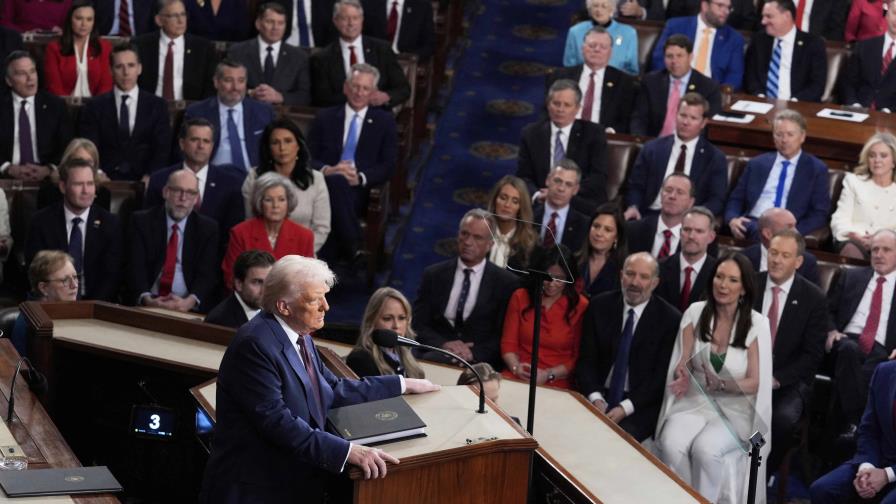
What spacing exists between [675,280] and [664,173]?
3.23ft

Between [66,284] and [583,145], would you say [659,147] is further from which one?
[66,284]

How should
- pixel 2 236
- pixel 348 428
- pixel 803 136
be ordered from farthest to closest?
pixel 803 136 < pixel 2 236 < pixel 348 428

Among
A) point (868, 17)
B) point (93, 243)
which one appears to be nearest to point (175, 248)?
point (93, 243)

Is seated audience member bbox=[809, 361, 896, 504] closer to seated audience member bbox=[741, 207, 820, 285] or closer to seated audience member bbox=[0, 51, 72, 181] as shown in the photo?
seated audience member bbox=[741, 207, 820, 285]

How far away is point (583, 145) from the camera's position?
22.9 ft

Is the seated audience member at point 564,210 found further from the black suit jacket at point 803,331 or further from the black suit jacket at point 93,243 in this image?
the black suit jacket at point 93,243

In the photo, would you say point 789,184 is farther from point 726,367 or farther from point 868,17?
point 868,17

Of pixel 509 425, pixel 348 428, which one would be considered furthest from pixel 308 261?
pixel 509 425

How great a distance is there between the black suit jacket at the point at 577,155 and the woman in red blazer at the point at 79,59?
227cm

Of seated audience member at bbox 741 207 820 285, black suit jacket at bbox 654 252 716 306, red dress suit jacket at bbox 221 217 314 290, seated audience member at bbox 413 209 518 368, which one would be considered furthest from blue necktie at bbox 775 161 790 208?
red dress suit jacket at bbox 221 217 314 290

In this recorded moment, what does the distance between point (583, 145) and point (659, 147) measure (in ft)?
1.21

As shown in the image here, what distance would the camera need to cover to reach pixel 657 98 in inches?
294

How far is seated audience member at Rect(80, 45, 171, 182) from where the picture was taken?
7.05 m

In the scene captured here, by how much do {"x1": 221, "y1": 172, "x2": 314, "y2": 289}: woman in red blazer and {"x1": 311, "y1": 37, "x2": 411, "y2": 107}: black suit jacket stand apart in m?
1.52
